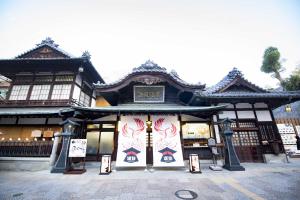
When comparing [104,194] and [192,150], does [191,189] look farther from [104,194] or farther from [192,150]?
[192,150]

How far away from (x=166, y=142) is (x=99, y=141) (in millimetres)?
5362

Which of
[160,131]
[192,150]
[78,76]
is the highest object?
[78,76]

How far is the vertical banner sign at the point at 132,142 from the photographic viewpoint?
9195mm

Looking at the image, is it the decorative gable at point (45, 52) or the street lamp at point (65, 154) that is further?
the decorative gable at point (45, 52)

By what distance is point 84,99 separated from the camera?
1566cm

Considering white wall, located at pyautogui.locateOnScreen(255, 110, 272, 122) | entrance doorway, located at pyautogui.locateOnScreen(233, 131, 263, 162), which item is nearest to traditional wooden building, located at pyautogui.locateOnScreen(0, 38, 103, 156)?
entrance doorway, located at pyautogui.locateOnScreen(233, 131, 263, 162)

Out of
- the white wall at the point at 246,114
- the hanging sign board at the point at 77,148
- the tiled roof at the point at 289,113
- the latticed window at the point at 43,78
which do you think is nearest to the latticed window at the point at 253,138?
the white wall at the point at 246,114

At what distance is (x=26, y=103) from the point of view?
515 inches

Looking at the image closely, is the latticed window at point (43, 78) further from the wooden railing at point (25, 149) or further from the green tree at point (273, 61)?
the green tree at point (273, 61)

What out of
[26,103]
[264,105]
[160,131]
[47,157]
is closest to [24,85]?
[26,103]

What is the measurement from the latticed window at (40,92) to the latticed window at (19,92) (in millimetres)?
746

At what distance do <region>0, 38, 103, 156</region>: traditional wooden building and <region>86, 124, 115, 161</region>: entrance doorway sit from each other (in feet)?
11.0

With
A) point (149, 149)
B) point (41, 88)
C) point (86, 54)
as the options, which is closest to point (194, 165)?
point (149, 149)

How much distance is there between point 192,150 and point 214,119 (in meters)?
3.11
